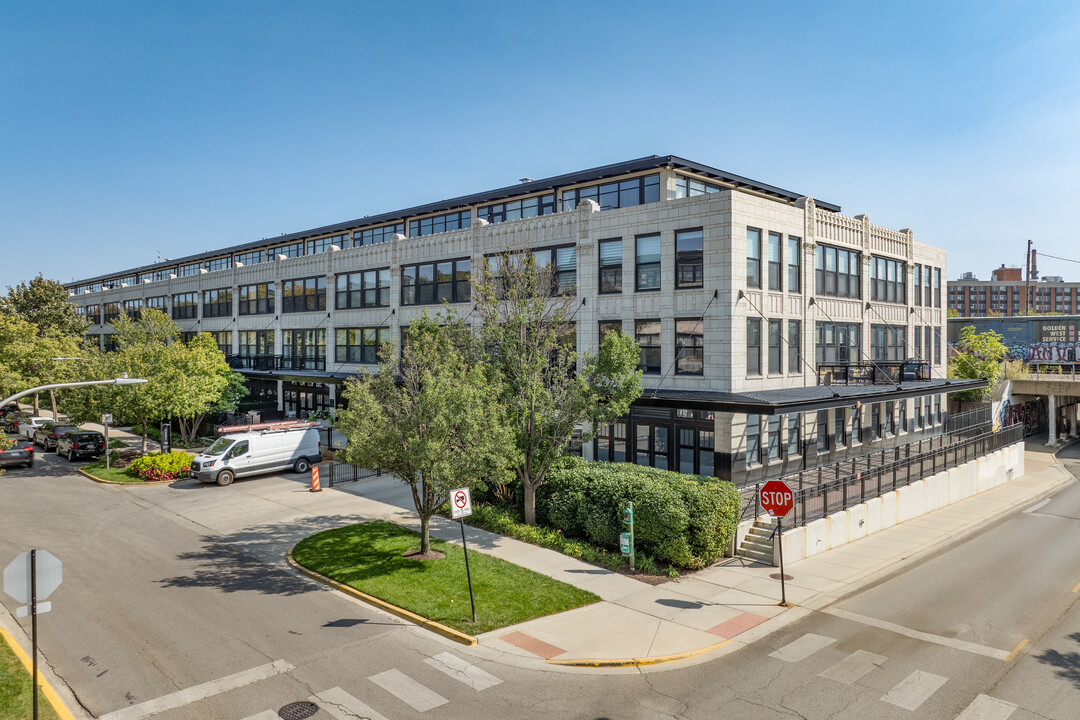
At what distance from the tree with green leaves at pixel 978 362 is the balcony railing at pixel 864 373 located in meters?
16.8

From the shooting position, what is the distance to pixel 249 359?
165 feet

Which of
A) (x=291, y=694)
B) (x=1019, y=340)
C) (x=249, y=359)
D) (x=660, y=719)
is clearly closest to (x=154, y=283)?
(x=249, y=359)

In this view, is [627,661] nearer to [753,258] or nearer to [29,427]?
[753,258]

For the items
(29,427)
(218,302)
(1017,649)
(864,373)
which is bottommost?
(1017,649)

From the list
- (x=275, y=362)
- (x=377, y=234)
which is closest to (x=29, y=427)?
(x=275, y=362)

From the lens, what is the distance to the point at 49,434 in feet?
139

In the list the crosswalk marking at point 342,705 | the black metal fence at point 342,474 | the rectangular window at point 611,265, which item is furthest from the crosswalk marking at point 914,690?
the black metal fence at point 342,474

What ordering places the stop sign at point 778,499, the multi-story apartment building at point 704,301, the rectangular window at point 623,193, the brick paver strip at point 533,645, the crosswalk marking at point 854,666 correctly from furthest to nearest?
the rectangular window at point 623,193 < the multi-story apartment building at point 704,301 < the stop sign at point 778,499 < the brick paver strip at point 533,645 < the crosswalk marking at point 854,666

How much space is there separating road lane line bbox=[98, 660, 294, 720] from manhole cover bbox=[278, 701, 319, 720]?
1.36 metres

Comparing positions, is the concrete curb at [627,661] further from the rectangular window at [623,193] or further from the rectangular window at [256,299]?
the rectangular window at [256,299]

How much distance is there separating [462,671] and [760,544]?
36.3 ft

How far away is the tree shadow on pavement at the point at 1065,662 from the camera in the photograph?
492 inches

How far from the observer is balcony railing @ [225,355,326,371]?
4484cm

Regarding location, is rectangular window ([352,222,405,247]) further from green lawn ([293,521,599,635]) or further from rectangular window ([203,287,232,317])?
green lawn ([293,521,599,635])
